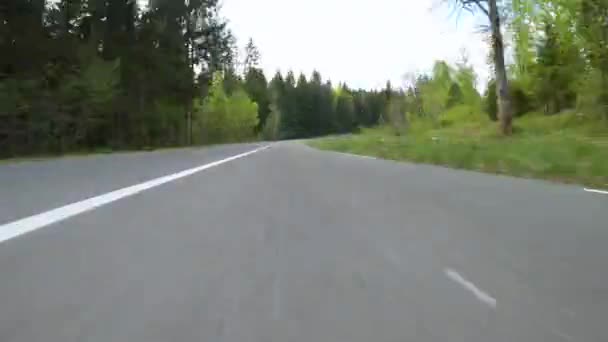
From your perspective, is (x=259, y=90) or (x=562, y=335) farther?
(x=259, y=90)

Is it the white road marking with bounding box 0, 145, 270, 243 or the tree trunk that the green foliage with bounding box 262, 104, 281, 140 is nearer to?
the tree trunk

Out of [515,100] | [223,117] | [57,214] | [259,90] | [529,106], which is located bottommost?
[57,214]

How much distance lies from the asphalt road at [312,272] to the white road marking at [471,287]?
2cm

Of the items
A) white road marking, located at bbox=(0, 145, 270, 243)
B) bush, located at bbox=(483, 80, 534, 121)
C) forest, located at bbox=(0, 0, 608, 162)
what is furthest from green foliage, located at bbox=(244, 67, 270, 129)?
white road marking, located at bbox=(0, 145, 270, 243)

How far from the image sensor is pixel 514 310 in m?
2.87

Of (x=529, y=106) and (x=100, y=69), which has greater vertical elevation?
(x=100, y=69)

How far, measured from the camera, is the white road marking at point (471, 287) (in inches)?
120

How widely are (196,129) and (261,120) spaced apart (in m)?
65.1

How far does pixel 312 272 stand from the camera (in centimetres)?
373

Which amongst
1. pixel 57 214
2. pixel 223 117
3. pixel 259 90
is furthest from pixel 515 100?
pixel 259 90

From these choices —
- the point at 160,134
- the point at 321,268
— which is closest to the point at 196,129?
the point at 160,134

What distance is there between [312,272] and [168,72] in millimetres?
39924

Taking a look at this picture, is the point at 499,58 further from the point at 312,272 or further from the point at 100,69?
the point at 100,69

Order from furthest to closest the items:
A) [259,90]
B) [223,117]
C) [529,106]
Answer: [259,90] → [223,117] → [529,106]
